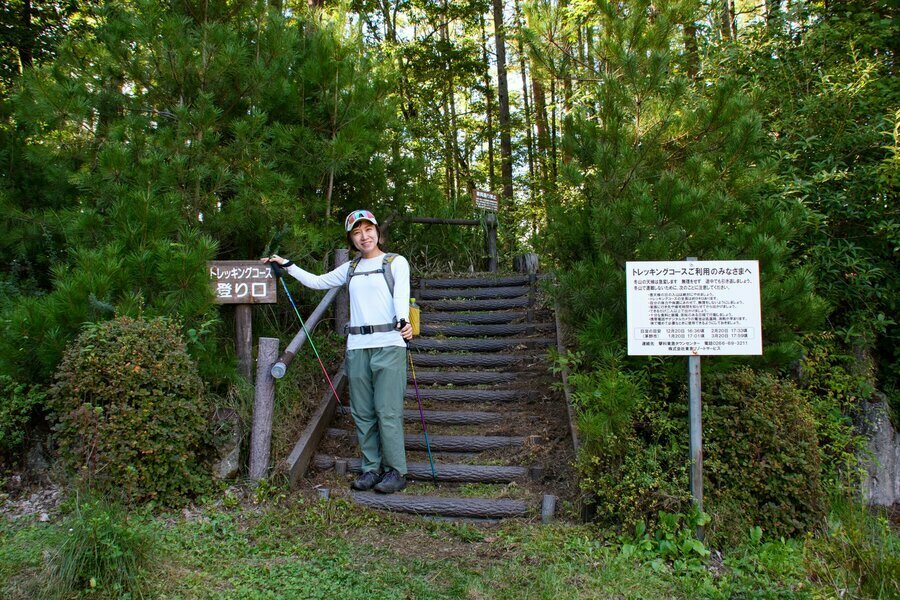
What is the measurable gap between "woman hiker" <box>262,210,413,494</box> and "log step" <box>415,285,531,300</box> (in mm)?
3738

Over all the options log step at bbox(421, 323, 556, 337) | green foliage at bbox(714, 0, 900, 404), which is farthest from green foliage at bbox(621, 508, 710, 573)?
log step at bbox(421, 323, 556, 337)

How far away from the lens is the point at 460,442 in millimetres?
5062

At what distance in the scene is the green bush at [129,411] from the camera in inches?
150

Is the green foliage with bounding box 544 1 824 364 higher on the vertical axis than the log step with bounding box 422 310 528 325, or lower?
higher

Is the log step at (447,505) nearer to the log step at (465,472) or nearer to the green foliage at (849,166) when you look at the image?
the log step at (465,472)

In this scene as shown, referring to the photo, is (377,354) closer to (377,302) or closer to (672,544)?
(377,302)

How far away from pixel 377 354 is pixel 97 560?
2061mm

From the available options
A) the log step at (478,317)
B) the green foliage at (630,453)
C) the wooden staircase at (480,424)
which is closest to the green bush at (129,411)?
the wooden staircase at (480,424)

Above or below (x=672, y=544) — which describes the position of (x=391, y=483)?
above

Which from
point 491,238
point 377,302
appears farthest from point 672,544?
point 491,238

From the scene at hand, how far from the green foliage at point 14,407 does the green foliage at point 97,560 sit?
1678 millimetres

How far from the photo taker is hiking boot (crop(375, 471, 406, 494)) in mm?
4379

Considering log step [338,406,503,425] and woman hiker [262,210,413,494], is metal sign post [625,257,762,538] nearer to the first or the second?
woman hiker [262,210,413,494]

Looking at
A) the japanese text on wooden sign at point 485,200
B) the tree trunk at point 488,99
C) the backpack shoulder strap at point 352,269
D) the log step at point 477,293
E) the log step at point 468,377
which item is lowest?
the log step at point 468,377
